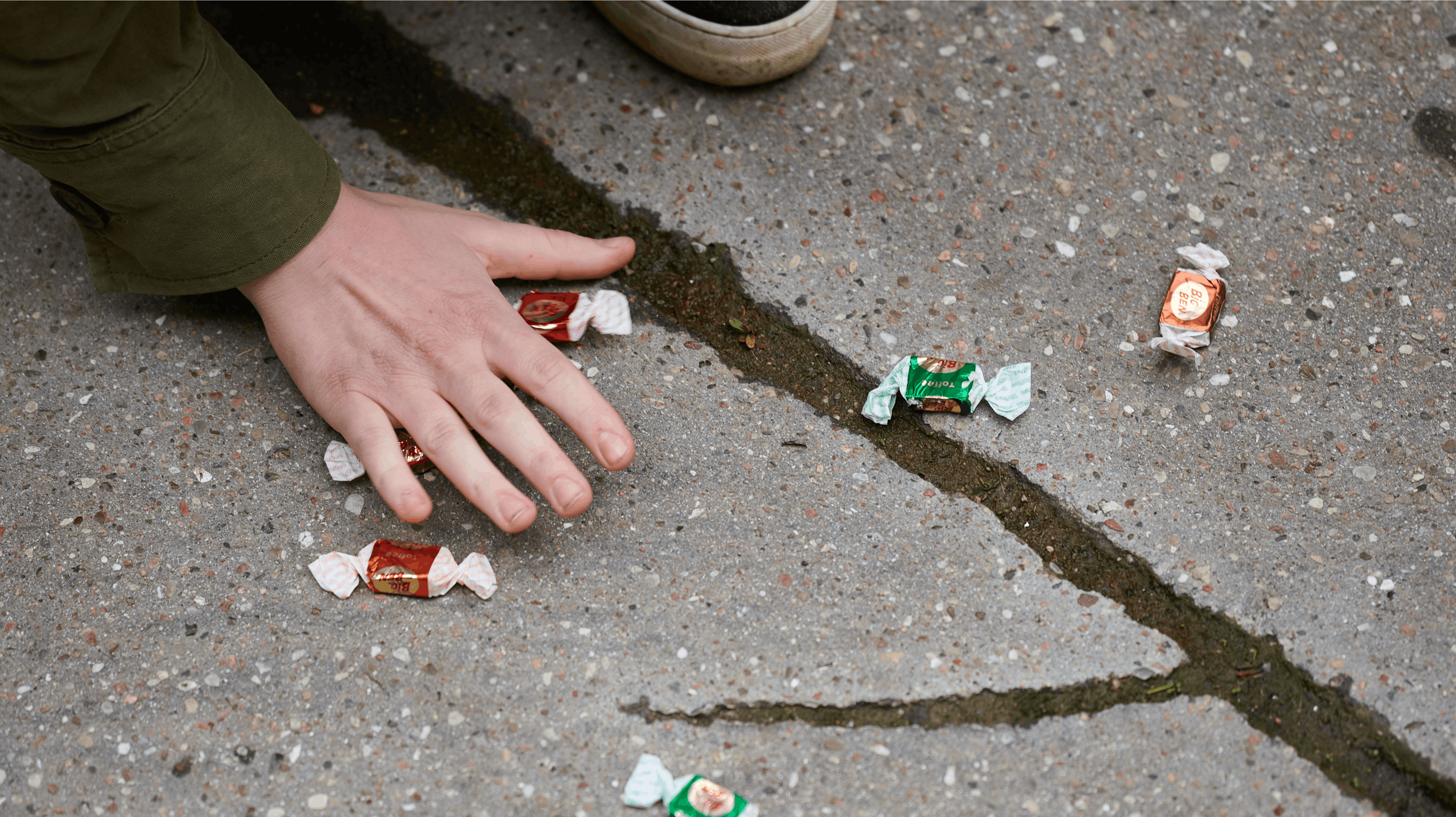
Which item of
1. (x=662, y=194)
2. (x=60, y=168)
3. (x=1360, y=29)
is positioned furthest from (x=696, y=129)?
(x=1360, y=29)

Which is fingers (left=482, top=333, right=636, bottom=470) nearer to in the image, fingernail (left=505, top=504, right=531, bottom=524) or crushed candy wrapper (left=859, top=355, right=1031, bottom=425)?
fingernail (left=505, top=504, right=531, bottom=524)

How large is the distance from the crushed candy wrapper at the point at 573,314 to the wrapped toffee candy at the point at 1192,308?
0.83m

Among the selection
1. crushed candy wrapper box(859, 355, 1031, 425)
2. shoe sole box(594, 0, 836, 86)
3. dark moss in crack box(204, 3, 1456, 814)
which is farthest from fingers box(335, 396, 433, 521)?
shoe sole box(594, 0, 836, 86)

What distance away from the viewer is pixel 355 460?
141 cm

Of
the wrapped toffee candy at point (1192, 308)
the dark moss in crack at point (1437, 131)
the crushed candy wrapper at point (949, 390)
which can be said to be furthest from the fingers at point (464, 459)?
the dark moss in crack at point (1437, 131)

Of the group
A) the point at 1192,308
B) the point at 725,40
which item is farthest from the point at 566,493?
the point at 1192,308

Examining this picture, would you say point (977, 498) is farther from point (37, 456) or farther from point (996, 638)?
point (37, 456)

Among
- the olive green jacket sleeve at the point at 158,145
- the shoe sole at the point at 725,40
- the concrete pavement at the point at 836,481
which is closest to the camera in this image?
the olive green jacket sleeve at the point at 158,145

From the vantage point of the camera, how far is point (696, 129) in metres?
1.68

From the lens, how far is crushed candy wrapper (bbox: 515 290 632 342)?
1.50m

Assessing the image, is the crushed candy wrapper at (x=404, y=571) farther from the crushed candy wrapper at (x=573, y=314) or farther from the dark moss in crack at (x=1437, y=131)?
the dark moss in crack at (x=1437, y=131)

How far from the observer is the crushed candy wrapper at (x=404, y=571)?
132 centimetres

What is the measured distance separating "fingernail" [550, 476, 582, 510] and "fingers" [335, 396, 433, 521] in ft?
0.58

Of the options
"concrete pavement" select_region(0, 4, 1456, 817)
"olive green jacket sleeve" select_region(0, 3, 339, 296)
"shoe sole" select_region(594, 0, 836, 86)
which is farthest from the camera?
"shoe sole" select_region(594, 0, 836, 86)
